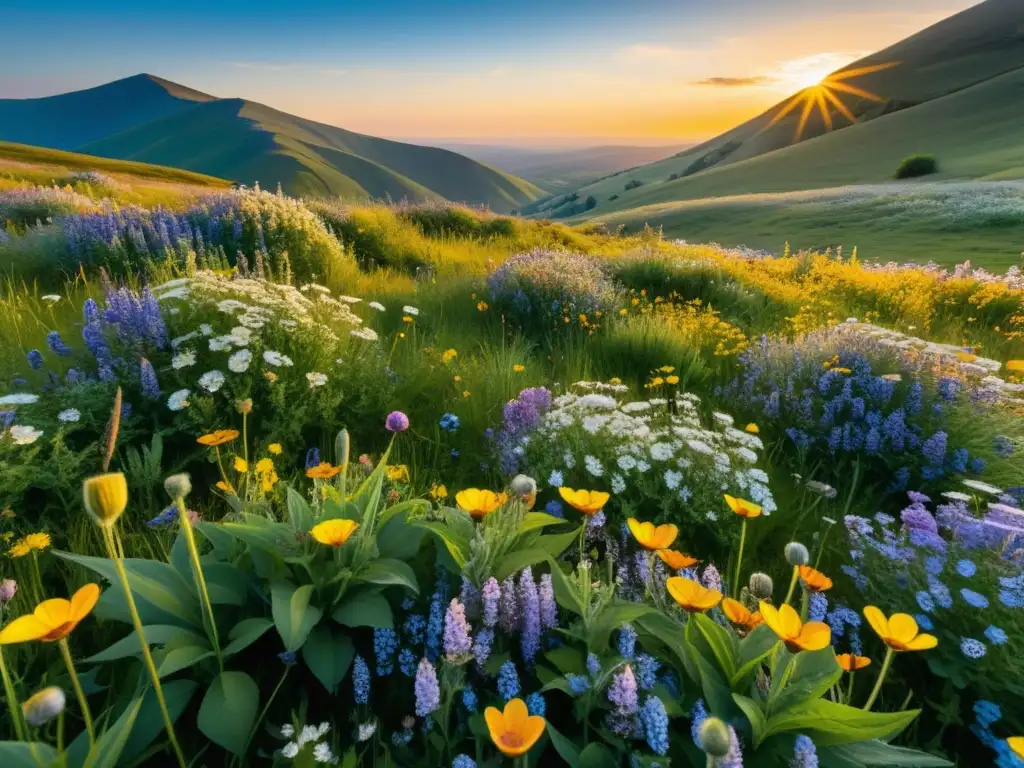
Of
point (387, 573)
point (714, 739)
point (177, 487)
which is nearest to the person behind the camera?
point (714, 739)

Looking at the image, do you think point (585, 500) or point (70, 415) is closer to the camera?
point (585, 500)

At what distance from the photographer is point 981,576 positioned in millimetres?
2070

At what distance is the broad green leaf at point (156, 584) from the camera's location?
1466 mm

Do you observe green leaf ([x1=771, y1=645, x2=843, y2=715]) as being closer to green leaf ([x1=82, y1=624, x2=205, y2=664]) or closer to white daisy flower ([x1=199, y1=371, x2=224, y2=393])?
green leaf ([x1=82, y1=624, x2=205, y2=664])

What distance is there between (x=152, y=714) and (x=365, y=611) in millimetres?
536

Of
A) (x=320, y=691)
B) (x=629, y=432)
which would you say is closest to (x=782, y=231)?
(x=629, y=432)

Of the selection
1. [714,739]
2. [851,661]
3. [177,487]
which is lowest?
[851,661]

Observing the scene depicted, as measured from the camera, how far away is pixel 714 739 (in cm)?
84

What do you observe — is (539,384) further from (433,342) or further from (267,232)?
(267,232)

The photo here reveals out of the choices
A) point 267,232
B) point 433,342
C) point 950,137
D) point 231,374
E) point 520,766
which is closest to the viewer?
point 520,766

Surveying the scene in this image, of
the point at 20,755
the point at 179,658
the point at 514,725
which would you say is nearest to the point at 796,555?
the point at 514,725

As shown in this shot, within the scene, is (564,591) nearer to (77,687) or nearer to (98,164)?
(77,687)

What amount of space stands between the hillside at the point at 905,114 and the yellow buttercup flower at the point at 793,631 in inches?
1925

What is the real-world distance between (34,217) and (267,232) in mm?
5261
